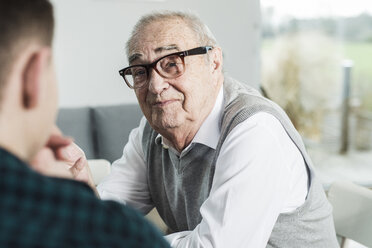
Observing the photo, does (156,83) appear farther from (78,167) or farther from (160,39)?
(78,167)

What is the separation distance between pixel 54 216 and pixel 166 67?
881 mm

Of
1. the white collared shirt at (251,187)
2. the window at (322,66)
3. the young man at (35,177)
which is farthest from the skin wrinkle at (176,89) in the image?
the window at (322,66)

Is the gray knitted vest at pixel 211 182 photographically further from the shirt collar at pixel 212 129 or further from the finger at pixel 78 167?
the finger at pixel 78 167

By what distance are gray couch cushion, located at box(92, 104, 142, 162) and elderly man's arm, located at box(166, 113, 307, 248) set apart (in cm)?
174

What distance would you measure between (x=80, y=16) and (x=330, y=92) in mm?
1912

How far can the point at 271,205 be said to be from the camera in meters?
1.13

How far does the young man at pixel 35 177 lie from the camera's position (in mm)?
471

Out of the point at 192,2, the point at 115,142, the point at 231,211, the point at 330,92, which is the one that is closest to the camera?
the point at 231,211

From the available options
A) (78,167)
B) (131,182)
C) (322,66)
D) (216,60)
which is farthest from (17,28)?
(322,66)

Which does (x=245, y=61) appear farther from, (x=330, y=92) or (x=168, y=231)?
(x=168, y=231)

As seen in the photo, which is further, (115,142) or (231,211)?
(115,142)

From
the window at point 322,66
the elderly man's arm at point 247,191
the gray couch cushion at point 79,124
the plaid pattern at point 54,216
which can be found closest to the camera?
the plaid pattern at point 54,216

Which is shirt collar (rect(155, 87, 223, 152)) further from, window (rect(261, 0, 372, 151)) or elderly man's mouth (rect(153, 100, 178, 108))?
window (rect(261, 0, 372, 151))

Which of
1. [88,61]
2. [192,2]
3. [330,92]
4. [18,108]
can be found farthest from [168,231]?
[330,92]
